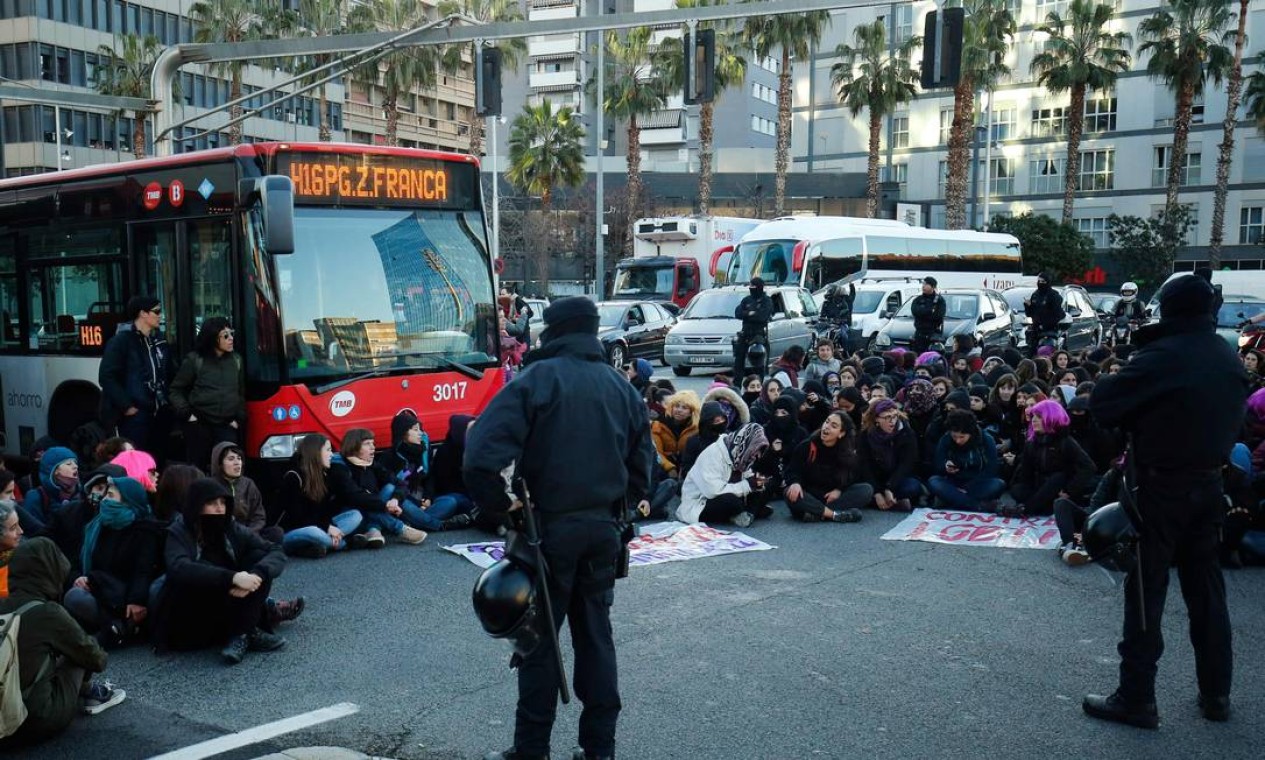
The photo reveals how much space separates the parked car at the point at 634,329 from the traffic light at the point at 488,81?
8.46 metres

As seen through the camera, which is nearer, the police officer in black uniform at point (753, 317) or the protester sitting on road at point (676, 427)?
the protester sitting on road at point (676, 427)

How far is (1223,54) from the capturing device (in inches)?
1868

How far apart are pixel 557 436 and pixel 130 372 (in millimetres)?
5977

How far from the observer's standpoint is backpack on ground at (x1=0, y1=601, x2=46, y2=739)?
482 cm

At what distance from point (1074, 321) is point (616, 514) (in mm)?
22581

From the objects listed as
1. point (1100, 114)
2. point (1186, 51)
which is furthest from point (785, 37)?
point (1100, 114)

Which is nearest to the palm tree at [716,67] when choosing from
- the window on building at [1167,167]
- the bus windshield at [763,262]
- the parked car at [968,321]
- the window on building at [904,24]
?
the bus windshield at [763,262]

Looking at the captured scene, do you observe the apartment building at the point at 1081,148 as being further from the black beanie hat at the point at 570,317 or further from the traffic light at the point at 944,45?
the black beanie hat at the point at 570,317

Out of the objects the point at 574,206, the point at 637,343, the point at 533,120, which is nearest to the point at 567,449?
the point at 637,343

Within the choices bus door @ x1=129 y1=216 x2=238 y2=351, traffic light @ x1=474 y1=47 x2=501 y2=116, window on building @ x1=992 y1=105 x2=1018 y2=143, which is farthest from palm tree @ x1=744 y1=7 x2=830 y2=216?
bus door @ x1=129 y1=216 x2=238 y2=351

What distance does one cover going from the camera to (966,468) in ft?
34.1

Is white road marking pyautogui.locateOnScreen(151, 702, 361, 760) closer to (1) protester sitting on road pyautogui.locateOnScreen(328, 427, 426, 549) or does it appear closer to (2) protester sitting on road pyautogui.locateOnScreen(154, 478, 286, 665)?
(2) protester sitting on road pyautogui.locateOnScreen(154, 478, 286, 665)

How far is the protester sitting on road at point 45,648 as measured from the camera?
5051 mm

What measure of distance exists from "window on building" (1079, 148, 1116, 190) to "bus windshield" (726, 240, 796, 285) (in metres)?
35.2
